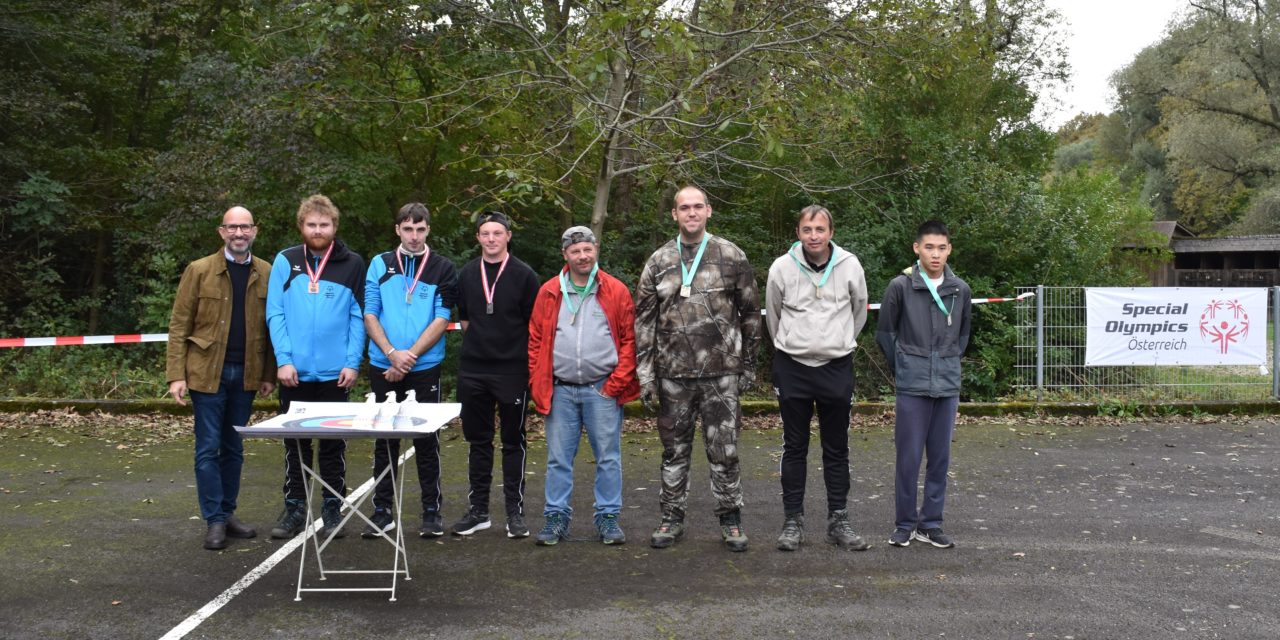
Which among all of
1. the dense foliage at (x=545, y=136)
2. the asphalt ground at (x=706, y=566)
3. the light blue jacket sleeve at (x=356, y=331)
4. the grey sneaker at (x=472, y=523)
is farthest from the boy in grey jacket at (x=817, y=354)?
the dense foliage at (x=545, y=136)

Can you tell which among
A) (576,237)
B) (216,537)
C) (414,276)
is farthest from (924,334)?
(216,537)

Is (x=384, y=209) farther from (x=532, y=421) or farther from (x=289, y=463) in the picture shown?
(x=289, y=463)

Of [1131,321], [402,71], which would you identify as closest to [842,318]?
[1131,321]

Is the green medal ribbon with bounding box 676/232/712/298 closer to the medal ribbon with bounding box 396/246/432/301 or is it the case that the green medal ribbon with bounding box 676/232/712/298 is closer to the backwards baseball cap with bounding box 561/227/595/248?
the backwards baseball cap with bounding box 561/227/595/248

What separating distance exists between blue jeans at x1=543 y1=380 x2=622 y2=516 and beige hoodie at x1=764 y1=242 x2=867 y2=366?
105 cm

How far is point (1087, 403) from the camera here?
1112cm

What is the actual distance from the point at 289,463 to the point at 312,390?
19.0 inches

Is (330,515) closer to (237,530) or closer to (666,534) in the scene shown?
(237,530)

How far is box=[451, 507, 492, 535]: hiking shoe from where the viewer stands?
5.92 m

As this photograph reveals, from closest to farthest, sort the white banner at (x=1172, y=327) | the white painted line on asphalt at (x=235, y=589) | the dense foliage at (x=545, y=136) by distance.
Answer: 1. the white painted line on asphalt at (x=235, y=589)
2. the dense foliage at (x=545, y=136)
3. the white banner at (x=1172, y=327)

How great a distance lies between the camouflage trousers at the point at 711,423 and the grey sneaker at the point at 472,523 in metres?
1.19

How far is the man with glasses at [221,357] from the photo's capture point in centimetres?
567

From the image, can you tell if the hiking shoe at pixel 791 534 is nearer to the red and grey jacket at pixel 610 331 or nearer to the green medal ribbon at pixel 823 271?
the red and grey jacket at pixel 610 331

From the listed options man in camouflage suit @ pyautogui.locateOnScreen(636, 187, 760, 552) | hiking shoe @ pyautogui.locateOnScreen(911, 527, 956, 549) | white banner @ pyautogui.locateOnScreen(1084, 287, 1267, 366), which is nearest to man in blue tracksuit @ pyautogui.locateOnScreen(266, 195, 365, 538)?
man in camouflage suit @ pyautogui.locateOnScreen(636, 187, 760, 552)
